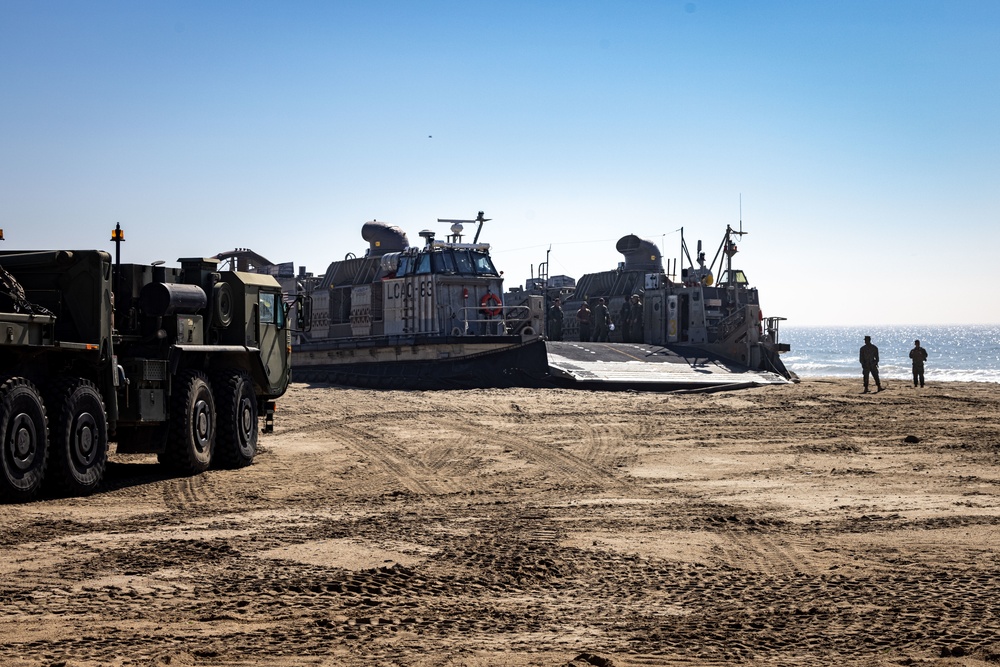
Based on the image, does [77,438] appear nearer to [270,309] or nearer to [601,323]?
[270,309]

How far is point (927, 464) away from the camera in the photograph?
44.0 feet

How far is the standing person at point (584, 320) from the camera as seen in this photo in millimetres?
34656

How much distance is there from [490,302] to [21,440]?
1890 centimetres

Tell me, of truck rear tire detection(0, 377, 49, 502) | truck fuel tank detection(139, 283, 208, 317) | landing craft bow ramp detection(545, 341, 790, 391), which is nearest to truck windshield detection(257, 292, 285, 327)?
truck fuel tank detection(139, 283, 208, 317)

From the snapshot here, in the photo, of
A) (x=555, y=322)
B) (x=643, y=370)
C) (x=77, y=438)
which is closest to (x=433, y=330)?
(x=643, y=370)

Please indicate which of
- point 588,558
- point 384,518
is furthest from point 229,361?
point 588,558

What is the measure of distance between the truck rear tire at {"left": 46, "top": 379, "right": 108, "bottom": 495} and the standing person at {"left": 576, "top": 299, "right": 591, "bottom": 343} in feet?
80.2

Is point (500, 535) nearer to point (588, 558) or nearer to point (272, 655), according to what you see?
point (588, 558)

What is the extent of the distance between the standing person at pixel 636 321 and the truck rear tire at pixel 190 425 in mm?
22882

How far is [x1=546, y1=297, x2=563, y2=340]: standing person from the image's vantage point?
1363 inches

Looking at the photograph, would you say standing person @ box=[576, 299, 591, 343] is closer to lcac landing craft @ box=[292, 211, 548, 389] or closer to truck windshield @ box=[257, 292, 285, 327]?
lcac landing craft @ box=[292, 211, 548, 389]

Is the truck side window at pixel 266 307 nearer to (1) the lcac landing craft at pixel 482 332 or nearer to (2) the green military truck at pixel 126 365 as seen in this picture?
(2) the green military truck at pixel 126 365

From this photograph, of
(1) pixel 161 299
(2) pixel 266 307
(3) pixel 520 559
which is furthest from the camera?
(2) pixel 266 307

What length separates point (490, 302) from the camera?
2820 cm
